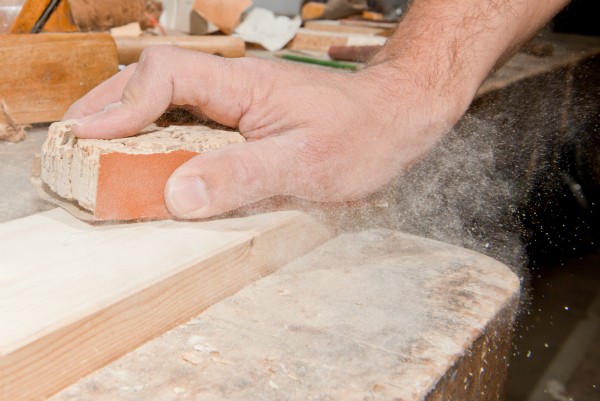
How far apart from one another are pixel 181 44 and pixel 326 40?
1.03 meters

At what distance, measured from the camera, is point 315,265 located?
115cm

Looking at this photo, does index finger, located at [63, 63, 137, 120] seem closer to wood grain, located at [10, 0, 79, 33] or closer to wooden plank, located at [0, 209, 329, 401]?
wooden plank, located at [0, 209, 329, 401]

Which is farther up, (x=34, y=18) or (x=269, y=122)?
(x=34, y=18)

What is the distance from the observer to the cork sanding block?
1043 mm

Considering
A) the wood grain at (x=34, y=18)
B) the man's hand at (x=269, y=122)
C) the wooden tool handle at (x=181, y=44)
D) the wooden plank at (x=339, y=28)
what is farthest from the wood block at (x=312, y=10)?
the man's hand at (x=269, y=122)

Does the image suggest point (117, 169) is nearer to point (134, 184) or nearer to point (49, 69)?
point (134, 184)

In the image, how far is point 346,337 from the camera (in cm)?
92

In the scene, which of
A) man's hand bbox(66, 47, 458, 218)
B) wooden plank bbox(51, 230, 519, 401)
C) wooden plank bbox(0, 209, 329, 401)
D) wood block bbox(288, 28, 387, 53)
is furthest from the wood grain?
wood block bbox(288, 28, 387, 53)

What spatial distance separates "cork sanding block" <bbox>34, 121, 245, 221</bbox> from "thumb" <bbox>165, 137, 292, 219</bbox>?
4 centimetres

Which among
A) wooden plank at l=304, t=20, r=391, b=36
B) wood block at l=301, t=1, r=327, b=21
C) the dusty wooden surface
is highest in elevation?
wood block at l=301, t=1, r=327, b=21

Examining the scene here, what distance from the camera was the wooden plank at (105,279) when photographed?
2.48ft

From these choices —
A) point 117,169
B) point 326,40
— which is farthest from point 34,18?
point 326,40

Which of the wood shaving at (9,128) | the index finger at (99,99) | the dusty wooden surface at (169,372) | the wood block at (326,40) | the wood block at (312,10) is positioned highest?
the wood block at (312,10)

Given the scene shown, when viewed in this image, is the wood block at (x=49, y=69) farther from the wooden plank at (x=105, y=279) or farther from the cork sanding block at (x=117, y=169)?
the wooden plank at (x=105, y=279)
